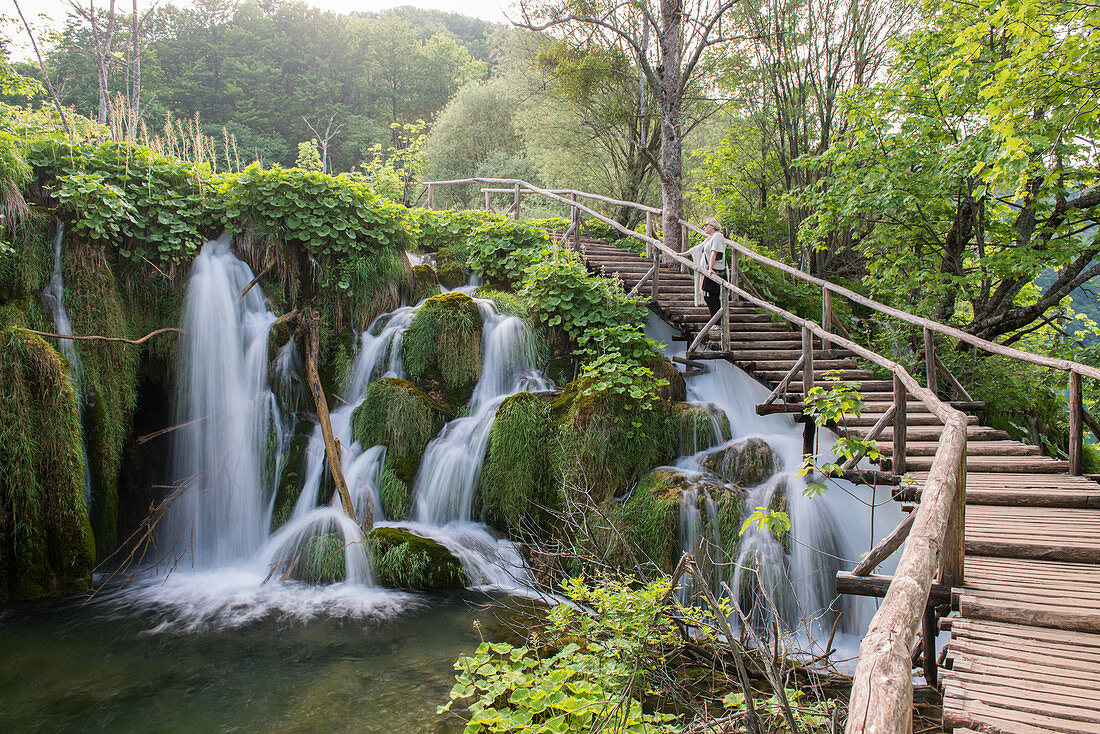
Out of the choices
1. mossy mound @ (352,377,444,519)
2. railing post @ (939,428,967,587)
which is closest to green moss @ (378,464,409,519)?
mossy mound @ (352,377,444,519)

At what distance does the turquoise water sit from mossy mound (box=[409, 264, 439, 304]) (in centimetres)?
506

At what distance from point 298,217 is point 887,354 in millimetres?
9177

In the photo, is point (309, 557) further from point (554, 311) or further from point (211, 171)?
point (211, 171)

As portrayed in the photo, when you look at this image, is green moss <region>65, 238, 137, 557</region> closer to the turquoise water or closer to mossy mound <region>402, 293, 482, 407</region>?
the turquoise water

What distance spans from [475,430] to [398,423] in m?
0.95

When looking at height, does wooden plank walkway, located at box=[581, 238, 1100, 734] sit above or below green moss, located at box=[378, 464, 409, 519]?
above

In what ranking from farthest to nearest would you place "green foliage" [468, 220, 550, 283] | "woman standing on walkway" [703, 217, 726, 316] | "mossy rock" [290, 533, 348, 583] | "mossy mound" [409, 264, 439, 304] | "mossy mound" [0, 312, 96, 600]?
"green foliage" [468, 220, 550, 283]
"mossy mound" [409, 264, 439, 304]
"woman standing on walkway" [703, 217, 726, 316]
"mossy rock" [290, 533, 348, 583]
"mossy mound" [0, 312, 96, 600]

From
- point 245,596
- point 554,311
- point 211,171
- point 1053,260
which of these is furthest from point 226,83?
point 1053,260

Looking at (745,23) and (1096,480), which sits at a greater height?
(745,23)

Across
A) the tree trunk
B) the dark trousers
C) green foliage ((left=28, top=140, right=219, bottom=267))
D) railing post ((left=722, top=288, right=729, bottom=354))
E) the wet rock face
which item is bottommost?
the wet rock face

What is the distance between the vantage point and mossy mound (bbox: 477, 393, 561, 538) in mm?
7207

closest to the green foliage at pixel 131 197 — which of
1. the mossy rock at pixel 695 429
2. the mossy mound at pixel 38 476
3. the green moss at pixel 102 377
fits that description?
the green moss at pixel 102 377

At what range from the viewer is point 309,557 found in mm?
6668

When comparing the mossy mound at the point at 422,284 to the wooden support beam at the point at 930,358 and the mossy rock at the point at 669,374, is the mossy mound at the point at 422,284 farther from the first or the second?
the wooden support beam at the point at 930,358
